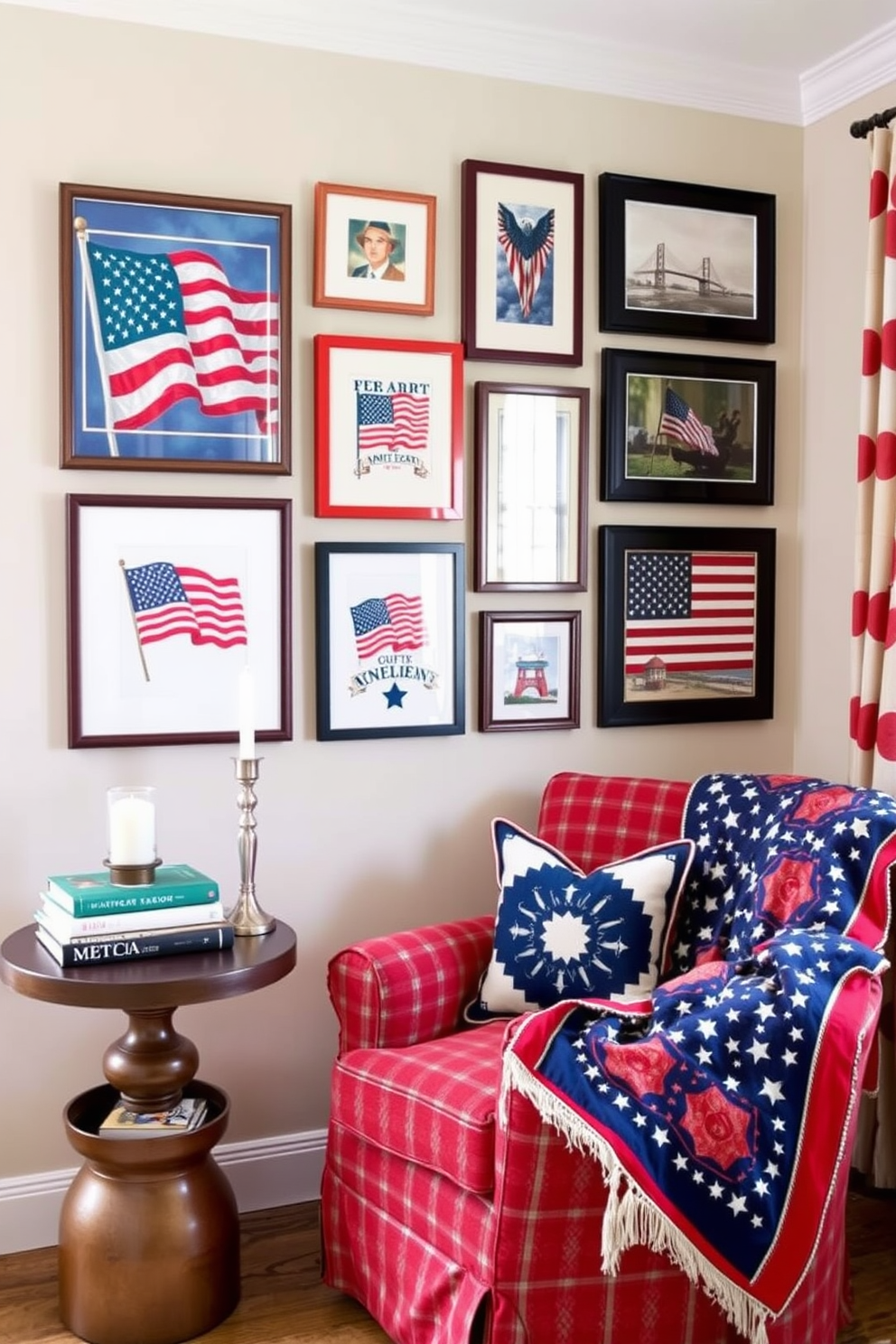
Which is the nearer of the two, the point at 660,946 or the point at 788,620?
the point at 660,946

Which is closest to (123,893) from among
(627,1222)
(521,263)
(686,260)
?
(627,1222)

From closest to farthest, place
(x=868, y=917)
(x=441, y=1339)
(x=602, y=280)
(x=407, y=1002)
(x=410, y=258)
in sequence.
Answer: (x=441, y=1339) < (x=868, y=917) < (x=407, y=1002) < (x=410, y=258) < (x=602, y=280)

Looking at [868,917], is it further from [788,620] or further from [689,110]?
[689,110]

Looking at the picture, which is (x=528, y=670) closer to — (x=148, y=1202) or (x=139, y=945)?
(x=139, y=945)

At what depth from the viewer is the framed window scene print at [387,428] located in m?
2.86

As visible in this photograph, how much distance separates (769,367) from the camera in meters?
3.29

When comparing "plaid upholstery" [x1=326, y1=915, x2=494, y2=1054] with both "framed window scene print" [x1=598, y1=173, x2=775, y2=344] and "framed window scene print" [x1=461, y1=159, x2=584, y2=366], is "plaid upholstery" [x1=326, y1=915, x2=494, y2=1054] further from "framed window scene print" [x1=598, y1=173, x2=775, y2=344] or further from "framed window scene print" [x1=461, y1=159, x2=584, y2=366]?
"framed window scene print" [x1=598, y1=173, x2=775, y2=344]

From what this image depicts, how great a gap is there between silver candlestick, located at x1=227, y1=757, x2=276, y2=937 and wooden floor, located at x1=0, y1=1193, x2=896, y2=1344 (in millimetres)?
721

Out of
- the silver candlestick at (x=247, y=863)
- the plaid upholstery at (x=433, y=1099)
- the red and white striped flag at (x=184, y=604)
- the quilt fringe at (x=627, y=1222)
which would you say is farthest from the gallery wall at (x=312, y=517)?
the quilt fringe at (x=627, y=1222)

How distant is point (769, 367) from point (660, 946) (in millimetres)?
1561

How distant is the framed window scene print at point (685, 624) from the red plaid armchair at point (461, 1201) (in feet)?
2.53

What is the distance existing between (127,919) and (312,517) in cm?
102

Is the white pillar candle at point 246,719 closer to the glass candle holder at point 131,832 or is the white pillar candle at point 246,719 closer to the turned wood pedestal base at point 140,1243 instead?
the glass candle holder at point 131,832

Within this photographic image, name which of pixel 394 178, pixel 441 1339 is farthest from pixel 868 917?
pixel 394 178
